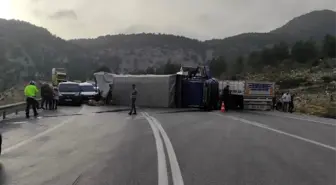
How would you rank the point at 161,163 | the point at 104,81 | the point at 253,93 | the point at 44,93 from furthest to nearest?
the point at 104,81 → the point at 253,93 → the point at 44,93 → the point at 161,163

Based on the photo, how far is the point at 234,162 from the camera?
396 inches

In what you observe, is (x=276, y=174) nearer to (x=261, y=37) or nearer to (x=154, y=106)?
(x=154, y=106)

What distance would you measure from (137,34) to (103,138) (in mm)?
185440

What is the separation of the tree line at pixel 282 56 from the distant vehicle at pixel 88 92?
230ft

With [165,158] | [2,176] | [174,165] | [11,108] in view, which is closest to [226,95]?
[11,108]

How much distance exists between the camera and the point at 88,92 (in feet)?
143

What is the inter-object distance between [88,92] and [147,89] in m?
6.69

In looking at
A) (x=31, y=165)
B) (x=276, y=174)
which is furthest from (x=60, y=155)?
(x=276, y=174)

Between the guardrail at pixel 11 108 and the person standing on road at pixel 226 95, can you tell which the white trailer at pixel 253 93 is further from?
the guardrail at pixel 11 108

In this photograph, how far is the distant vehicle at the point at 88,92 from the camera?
1692 inches

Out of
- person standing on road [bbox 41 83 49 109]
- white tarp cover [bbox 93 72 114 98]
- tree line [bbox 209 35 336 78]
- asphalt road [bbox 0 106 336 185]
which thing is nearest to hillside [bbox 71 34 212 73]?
tree line [bbox 209 35 336 78]

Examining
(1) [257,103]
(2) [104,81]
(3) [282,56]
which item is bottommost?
(1) [257,103]

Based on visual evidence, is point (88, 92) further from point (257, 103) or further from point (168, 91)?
point (257, 103)

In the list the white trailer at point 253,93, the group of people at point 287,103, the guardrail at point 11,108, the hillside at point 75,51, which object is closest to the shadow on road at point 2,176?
the guardrail at point 11,108
